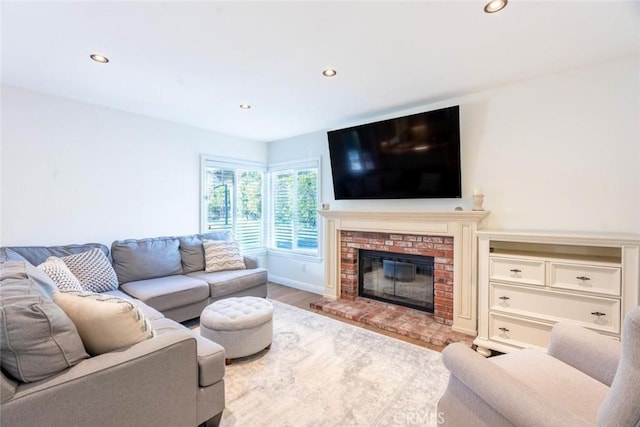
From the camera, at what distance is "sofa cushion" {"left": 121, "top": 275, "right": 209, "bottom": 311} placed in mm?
2746

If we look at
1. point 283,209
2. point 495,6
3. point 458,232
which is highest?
point 495,6

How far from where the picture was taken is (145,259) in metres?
3.26

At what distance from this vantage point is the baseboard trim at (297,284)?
4355 mm

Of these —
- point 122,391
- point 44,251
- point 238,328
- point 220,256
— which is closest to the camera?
point 122,391

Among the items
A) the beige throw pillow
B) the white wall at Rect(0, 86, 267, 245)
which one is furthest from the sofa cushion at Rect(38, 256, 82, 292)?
the beige throw pillow

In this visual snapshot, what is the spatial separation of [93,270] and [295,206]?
2.76m

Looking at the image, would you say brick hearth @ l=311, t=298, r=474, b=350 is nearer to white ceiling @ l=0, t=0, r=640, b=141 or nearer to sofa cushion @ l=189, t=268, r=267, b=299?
sofa cushion @ l=189, t=268, r=267, b=299

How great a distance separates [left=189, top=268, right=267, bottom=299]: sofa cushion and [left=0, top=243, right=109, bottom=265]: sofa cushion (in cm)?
110

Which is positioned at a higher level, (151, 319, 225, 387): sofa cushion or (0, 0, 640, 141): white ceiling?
(0, 0, 640, 141): white ceiling

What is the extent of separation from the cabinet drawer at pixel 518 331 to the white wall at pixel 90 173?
3854 millimetres

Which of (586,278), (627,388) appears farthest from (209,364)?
(586,278)

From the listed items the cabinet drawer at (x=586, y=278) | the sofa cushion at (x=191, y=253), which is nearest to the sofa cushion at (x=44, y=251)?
the sofa cushion at (x=191, y=253)

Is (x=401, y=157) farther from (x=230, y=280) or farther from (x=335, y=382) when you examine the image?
(x=230, y=280)

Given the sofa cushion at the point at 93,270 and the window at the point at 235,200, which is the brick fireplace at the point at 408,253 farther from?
the sofa cushion at the point at 93,270
